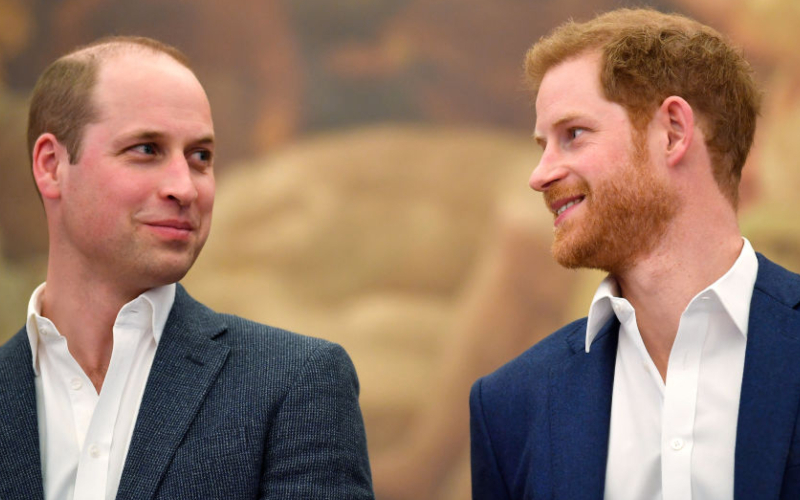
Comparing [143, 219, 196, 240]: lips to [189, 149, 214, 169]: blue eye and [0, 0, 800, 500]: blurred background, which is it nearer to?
[189, 149, 214, 169]: blue eye

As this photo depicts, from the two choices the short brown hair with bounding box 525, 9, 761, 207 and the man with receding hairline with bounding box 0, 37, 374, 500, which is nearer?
the man with receding hairline with bounding box 0, 37, 374, 500

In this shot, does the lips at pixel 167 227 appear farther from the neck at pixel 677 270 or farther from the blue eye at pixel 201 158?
the neck at pixel 677 270

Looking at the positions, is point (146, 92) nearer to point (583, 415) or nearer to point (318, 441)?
point (318, 441)

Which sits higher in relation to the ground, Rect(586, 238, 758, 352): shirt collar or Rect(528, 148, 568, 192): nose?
Rect(528, 148, 568, 192): nose

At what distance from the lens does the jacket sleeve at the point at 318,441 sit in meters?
2.31

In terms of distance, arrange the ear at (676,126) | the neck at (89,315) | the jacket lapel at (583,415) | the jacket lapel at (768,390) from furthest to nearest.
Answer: the neck at (89,315) → the ear at (676,126) → the jacket lapel at (583,415) → the jacket lapel at (768,390)

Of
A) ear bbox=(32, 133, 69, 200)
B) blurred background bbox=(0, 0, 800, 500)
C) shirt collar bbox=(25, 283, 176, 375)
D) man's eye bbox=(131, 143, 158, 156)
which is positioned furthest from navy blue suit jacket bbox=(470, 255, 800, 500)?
blurred background bbox=(0, 0, 800, 500)

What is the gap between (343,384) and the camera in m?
2.48

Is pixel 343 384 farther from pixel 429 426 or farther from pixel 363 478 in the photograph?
pixel 429 426

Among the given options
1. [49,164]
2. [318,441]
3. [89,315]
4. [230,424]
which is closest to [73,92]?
[49,164]

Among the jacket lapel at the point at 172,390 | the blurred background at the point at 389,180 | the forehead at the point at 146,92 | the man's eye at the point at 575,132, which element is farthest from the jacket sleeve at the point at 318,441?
the blurred background at the point at 389,180

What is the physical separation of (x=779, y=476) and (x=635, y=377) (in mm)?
462

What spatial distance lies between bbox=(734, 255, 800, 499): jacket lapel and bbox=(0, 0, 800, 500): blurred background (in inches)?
129

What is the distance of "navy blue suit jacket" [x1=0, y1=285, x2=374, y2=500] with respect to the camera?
7.49ft
